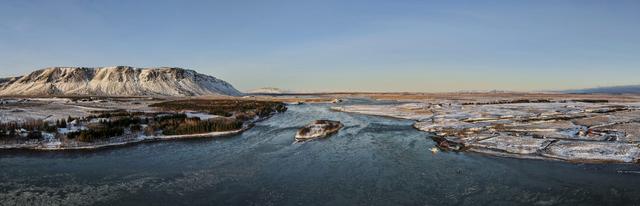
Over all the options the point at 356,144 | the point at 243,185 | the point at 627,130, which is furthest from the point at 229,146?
the point at 627,130

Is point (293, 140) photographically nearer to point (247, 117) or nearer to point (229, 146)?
point (229, 146)

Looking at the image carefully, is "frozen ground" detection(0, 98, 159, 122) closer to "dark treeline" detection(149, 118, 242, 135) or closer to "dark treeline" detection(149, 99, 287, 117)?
"dark treeline" detection(149, 99, 287, 117)

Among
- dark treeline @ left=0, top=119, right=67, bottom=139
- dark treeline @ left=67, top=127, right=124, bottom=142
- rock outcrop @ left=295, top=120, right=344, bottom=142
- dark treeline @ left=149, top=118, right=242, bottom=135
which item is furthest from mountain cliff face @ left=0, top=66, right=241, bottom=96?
dark treeline @ left=67, top=127, right=124, bottom=142

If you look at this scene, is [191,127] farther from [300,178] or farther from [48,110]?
[48,110]

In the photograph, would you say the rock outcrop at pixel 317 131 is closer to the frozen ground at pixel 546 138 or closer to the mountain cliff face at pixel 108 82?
the frozen ground at pixel 546 138

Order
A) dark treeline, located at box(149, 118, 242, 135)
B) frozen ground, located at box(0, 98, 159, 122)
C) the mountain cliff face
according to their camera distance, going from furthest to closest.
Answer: the mountain cliff face < frozen ground, located at box(0, 98, 159, 122) < dark treeline, located at box(149, 118, 242, 135)

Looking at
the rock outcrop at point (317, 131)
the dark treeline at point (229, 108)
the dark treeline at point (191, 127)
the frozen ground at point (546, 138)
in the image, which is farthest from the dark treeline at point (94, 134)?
the frozen ground at point (546, 138)
